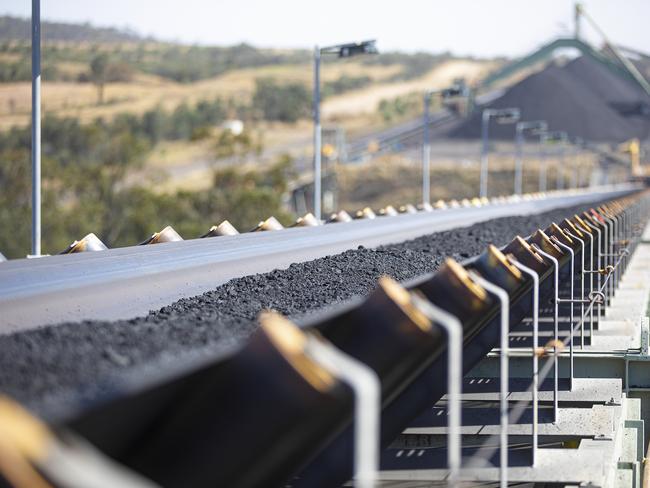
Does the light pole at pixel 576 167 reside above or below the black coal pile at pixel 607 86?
below

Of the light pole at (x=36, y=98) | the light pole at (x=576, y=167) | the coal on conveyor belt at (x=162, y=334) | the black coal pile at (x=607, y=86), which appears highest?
the black coal pile at (x=607, y=86)

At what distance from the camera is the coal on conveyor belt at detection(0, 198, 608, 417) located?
16.5 ft

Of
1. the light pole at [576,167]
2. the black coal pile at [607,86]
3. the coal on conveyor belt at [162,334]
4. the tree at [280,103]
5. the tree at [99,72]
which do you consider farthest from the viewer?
the tree at [280,103]

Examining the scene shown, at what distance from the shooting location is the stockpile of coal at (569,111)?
14375 cm

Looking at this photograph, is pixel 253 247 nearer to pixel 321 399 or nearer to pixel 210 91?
pixel 321 399

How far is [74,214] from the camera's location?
6088 cm

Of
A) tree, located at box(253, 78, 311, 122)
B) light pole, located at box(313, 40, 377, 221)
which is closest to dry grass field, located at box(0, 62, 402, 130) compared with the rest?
tree, located at box(253, 78, 311, 122)

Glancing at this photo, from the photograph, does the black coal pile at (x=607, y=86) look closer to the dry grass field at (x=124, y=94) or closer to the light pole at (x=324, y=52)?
the dry grass field at (x=124, y=94)

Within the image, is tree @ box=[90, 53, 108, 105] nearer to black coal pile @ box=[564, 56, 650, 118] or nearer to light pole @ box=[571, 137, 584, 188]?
light pole @ box=[571, 137, 584, 188]

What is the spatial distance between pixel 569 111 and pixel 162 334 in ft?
472

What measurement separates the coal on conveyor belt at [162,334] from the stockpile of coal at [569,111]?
130 metres

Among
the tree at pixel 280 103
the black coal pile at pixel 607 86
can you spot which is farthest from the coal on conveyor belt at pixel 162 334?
the tree at pixel 280 103

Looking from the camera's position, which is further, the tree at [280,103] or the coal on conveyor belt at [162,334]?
the tree at [280,103]

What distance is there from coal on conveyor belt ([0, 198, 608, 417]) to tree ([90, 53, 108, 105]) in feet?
334
